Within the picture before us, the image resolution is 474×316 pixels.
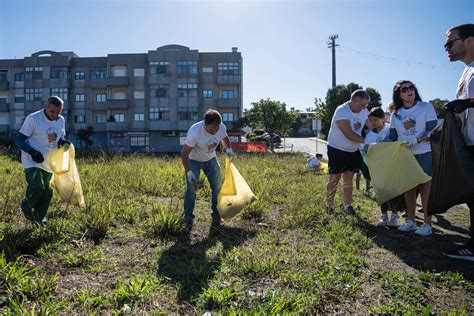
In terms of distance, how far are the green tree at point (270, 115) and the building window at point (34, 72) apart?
29.1 meters

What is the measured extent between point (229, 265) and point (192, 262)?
32 centimetres

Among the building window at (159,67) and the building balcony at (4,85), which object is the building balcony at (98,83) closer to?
the building window at (159,67)

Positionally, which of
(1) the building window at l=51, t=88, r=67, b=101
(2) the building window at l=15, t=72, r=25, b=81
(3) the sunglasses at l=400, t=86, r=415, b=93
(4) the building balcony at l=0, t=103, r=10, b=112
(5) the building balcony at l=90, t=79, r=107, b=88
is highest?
(2) the building window at l=15, t=72, r=25, b=81

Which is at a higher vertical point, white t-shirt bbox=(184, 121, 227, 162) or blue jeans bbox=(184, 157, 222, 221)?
white t-shirt bbox=(184, 121, 227, 162)

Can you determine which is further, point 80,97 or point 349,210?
point 80,97

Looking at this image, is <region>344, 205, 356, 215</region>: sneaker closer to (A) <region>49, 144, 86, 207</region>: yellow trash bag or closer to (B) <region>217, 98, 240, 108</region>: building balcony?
(A) <region>49, 144, 86, 207</region>: yellow trash bag

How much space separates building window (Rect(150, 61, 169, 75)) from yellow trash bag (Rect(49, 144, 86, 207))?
39743mm

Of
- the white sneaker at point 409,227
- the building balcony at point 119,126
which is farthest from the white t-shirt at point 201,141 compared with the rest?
the building balcony at point 119,126

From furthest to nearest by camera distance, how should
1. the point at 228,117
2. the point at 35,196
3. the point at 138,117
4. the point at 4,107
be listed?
1. the point at 4,107
2. the point at 138,117
3. the point at 228,117
4. the point at 35,196

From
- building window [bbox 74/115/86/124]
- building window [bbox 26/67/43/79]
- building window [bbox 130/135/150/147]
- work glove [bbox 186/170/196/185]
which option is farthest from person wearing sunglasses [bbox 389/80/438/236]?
building window [bbox 26/67/43/79]

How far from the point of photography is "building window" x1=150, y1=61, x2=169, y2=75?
42094mm

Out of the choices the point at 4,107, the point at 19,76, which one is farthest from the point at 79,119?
A: the point at 4,107

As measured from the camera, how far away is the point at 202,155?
4297mm

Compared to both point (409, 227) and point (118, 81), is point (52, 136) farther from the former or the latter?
point (118, 81)
